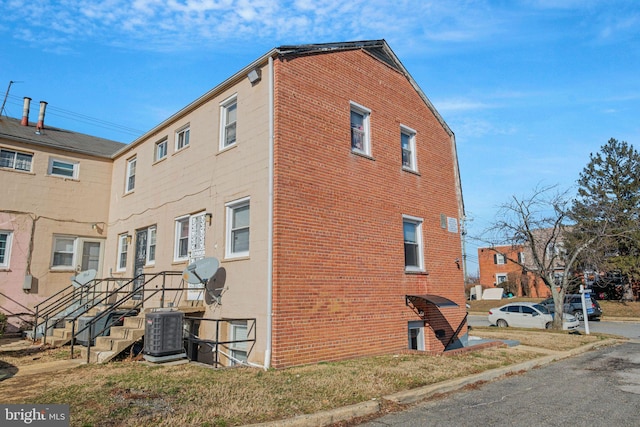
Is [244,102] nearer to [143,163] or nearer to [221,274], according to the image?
[221,274]

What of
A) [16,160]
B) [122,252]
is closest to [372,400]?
[122,252]

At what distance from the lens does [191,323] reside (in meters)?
10.8

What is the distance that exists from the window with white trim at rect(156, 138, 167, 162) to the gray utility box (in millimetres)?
7208

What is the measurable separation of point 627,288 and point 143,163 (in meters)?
39.2

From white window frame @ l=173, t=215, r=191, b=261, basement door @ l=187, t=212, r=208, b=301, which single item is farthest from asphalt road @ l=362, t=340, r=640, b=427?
white window frame @ l=173, t=215, r=191, b=261

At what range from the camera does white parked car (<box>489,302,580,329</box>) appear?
21380 mm

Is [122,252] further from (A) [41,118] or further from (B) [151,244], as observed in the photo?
(A) [41,118]

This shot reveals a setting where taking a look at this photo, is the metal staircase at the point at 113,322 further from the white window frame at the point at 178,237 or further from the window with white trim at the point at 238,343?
the window with white trim at the point at 238,343

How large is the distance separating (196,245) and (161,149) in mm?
4961

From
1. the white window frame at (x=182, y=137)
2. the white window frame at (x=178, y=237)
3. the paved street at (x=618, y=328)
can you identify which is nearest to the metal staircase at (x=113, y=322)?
the white window frame at (x=178, y=237)

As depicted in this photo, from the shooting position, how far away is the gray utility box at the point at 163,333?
879 centimetres

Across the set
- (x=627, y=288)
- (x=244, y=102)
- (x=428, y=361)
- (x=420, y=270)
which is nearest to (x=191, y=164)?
(x=244, y=102)

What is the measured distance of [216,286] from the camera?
1045cm

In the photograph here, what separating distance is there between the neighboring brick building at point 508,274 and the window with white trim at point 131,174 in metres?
35.4
